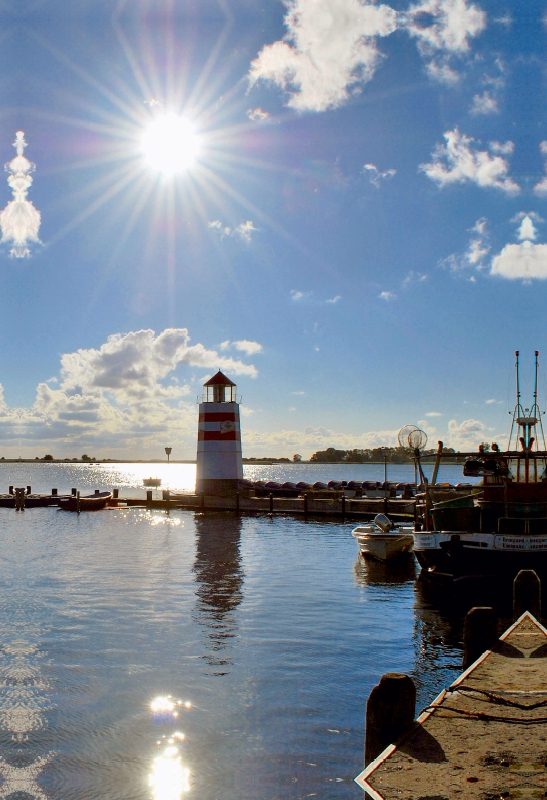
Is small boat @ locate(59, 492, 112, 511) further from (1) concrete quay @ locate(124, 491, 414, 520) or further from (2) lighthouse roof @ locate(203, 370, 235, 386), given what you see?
(2) lighthouse roof @ locate(203, 370, 235, 386)

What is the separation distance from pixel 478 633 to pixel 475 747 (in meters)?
3.78

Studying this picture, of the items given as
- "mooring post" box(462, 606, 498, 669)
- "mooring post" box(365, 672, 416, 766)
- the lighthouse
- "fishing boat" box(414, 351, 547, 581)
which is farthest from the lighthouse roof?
"mooring post" box(365, 672, 416, 766)

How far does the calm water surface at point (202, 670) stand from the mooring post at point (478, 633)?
1.81 m

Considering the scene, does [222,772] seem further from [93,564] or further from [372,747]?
[93,564]

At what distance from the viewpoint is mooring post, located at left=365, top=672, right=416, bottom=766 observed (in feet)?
23.9

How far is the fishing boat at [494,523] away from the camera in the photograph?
66.3 ft

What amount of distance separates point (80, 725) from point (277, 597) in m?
11.2

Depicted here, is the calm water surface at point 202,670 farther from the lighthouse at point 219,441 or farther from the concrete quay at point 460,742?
the lighthouse at point 219,441

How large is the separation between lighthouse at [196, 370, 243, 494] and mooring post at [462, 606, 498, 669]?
152 feet

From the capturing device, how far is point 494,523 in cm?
2144

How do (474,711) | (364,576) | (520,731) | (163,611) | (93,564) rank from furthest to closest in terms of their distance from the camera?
1. (93,564)
2. (364,576)
3. (163,611)
4. (474,711)
5. (520,731)

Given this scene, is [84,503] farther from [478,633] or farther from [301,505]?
[478,633]

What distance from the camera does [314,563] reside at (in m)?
29.8

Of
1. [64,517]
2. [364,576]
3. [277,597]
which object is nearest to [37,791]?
[277,597]
